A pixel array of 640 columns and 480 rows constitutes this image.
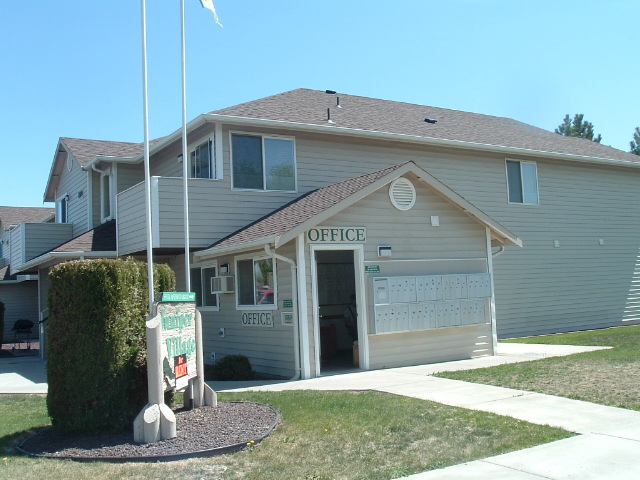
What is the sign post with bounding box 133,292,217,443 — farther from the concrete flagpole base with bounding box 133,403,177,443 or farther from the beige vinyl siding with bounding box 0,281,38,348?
the beige vinyl siding with bounding box 0,281,38,348

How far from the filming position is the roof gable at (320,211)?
41.1 feet

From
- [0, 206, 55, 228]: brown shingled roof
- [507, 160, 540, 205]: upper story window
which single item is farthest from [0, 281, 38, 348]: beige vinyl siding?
[507, 160, 540, 205]: upper story window

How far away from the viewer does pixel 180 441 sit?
7.54 meters

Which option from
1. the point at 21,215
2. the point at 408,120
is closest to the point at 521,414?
the point at 408,120

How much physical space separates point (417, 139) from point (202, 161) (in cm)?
582

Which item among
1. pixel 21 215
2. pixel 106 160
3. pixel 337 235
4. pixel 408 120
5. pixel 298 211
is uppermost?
pixel 408 120

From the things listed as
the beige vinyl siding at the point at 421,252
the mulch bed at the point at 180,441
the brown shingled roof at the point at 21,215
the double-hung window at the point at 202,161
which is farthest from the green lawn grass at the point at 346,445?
the brown shingled roof at the point at 21,215

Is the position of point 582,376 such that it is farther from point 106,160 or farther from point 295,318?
point 106,160

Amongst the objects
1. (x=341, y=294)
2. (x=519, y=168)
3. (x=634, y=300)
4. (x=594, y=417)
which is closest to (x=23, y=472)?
(x=594, y=417)

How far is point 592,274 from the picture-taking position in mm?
21734

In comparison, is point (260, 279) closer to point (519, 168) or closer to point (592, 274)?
point (519, 168)

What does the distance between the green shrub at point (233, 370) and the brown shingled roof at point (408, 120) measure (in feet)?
18.6

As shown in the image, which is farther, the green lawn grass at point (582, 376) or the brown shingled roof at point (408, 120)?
the brown shingled roof at point (408, 120)

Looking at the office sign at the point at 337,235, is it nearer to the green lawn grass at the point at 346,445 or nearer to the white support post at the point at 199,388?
the white support post at the point at 199,388
